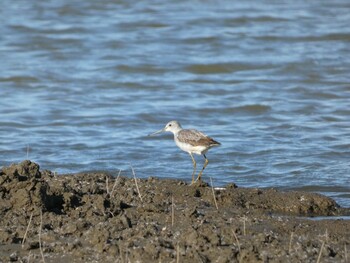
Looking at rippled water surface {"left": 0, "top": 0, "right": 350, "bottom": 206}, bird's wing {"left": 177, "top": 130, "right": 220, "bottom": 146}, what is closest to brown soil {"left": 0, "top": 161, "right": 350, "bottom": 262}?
bird's wing {"left": 177, "top": 130, "right": 220, "bottom": 146}

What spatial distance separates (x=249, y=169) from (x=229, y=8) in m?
12.9

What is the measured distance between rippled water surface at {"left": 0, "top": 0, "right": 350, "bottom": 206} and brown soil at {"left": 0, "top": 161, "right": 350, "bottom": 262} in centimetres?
160

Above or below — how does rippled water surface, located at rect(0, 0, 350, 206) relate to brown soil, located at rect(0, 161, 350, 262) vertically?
below

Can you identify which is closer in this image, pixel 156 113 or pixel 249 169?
pixel 249 169

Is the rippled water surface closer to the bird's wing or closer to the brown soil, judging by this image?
the bird's wing

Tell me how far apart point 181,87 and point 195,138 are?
668 centimetres

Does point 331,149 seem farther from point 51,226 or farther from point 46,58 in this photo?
point 46,58

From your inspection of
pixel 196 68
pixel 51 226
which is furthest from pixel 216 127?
pixel 51 226

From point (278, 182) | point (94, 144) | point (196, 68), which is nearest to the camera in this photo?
point (278, 182)

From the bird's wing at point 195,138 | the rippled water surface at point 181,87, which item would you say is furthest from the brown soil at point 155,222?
the rippled water surface at point 181,87

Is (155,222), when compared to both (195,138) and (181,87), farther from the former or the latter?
(181,87)

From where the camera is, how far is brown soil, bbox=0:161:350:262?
259 inches

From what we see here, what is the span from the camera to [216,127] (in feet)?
43.6

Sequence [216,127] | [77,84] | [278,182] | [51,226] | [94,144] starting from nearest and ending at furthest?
[51,226], [278,182], [94,144], [216,127], [77,84]
